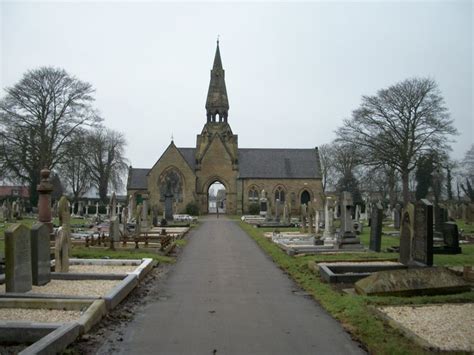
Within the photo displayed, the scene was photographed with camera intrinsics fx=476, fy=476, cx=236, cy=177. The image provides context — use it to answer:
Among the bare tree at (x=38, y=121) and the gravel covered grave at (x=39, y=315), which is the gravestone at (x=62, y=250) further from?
the bare tree at (x=38, y=121)

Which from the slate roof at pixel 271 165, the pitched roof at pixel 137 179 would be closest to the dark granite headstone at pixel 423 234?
the slate roof at pixel 271 165

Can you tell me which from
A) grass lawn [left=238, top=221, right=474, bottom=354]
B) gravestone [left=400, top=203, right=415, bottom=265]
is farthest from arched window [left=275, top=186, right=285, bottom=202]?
gravestone [left=400, top=203, right=415, bottom=265]

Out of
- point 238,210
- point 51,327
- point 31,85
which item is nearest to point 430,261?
point 51,327

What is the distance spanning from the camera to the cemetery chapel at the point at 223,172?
Result: 53.6 metres

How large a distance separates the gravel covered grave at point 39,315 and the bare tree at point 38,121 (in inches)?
1260

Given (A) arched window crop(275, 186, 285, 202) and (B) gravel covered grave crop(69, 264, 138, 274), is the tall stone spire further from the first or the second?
(B) gravel covered grave crop(69, 264, 138, 274)

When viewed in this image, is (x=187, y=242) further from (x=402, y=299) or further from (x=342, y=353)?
(x=342, y=353)

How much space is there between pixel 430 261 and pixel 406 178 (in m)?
28.8

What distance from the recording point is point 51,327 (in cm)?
628

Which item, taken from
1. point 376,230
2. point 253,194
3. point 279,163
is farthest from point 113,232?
point 279,163

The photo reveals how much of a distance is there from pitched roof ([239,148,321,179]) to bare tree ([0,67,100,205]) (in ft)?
74.5

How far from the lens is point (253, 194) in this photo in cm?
5575

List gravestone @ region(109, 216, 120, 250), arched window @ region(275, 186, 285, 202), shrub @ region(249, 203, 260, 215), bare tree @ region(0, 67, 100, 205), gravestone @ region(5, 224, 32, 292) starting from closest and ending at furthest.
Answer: gravestone @ region(5, 224, 32, 292)
gravestone @ region(109, 216, 120, 250)
bare tree @ region(0, 67, 100, 205)
shrub @ region(249, 203, 260, 215)
arched window @ region(275, 186, 285, 202)

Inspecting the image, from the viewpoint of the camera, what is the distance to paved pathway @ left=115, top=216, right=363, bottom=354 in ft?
20.4
